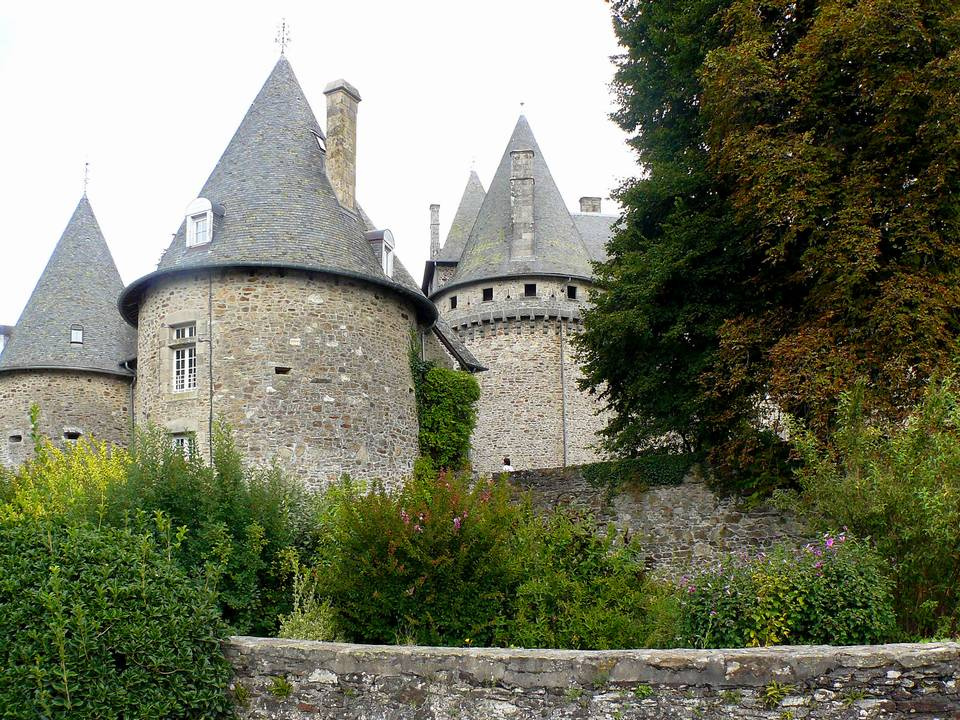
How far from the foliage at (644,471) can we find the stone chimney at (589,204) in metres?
28.5

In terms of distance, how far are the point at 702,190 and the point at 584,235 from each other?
23821 mm

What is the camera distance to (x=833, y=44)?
13.3 meters

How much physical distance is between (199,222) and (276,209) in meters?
1.51

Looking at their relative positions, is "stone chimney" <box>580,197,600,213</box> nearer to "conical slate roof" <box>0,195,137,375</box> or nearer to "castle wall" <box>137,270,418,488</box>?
"conical slate roof" <box>0,195,137,375</box>

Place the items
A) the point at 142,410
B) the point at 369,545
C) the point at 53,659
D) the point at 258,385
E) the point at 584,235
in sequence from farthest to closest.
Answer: the point at 584,235
the point at 142,410
the point at 258,385
the point at 369,545
the point at 53,659

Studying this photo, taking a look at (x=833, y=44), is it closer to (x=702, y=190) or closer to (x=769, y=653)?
(x=702, y=190)

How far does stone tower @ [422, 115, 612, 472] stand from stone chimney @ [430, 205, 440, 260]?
12.0ft

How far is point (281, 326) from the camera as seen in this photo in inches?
713

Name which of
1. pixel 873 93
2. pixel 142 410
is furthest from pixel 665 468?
pixel 142 410

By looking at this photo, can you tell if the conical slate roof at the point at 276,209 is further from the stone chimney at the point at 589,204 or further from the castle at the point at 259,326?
the stone chimney at the point at 589,204

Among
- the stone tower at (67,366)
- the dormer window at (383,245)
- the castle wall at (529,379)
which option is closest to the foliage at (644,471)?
the dormer window at (383,245)

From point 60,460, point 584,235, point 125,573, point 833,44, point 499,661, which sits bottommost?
point 499,661

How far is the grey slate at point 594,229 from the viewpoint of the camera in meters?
38.9

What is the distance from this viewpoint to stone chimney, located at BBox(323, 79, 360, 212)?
67.7 ft
